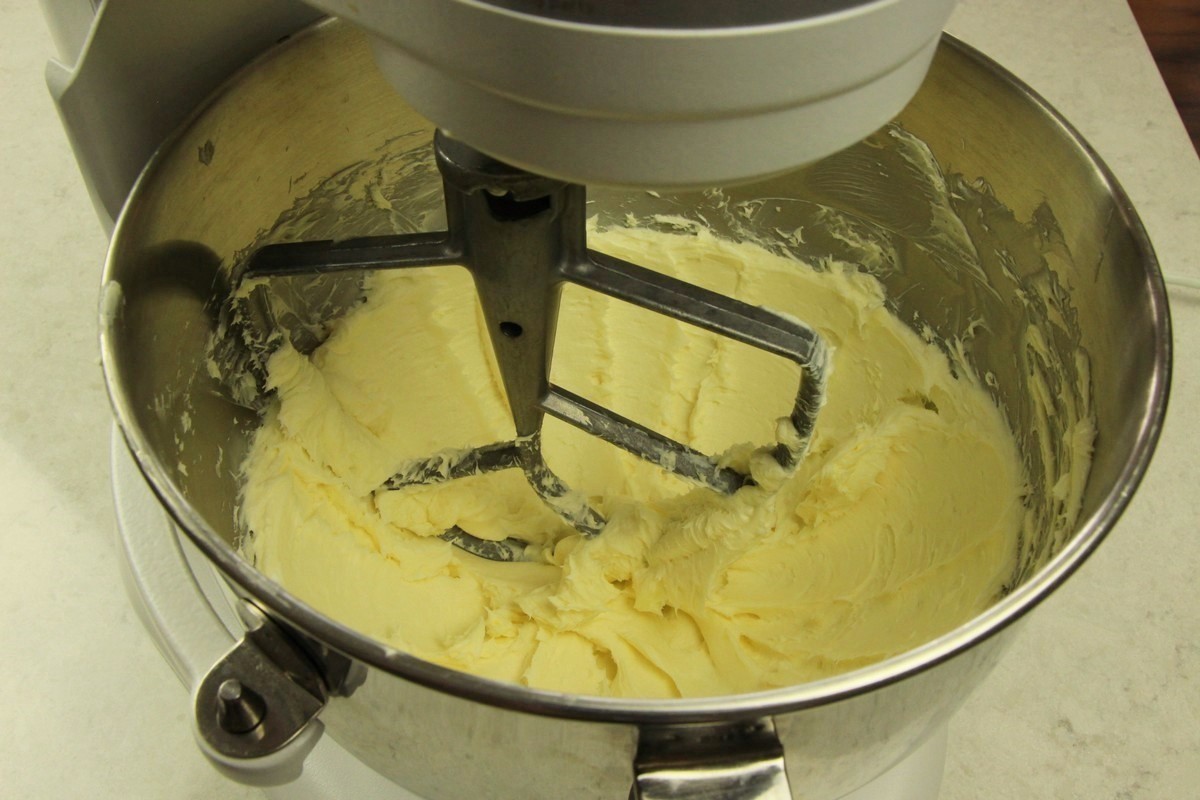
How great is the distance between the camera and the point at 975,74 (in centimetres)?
56

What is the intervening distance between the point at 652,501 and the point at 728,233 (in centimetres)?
24

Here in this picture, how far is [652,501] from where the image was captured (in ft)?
2.43

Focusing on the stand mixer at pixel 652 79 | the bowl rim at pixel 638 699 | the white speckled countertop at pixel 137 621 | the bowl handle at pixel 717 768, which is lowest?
the white speckled countertop at pixel 137 621

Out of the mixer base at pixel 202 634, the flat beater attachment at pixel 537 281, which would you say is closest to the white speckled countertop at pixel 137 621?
the mixer base at pixel 202 634

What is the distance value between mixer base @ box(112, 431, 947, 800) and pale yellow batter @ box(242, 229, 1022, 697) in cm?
→ 4

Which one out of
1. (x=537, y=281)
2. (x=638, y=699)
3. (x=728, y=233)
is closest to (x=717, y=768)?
(x=638, y=699)

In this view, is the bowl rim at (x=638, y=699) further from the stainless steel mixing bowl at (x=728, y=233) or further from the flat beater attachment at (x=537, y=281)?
the flat beater attachment at (x=537, y=281)

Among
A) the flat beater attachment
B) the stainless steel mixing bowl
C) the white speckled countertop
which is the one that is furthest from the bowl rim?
the white speckled countertop

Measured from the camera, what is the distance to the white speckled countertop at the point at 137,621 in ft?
2.14

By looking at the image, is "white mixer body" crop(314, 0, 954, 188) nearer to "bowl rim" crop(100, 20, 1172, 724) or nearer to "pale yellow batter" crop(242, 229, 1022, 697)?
"bowl rim" crop(100, 20, 1172, 724)

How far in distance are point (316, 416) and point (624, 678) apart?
29 cm

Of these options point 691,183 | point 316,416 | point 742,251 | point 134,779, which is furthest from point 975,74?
point 134,779

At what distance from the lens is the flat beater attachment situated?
1.36ft

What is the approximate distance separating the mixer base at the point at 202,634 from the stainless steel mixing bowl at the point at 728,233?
4 centimetres
